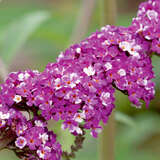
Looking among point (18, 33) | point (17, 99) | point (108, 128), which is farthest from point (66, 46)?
point (17, 99)

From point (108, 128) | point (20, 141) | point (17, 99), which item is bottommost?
point (108, 128)

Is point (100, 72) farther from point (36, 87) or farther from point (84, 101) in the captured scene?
point (36, 87)

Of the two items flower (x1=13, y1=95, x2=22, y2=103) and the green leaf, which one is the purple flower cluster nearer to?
flower (x1=13, y1=95, x2=22, y2=103)

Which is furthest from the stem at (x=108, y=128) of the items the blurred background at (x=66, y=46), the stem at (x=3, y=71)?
the stem at (x=3, y=71)

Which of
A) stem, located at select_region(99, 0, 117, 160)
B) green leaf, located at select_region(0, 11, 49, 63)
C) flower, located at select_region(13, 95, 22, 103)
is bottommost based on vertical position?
stem, located at select_region(99, 0, 117, 160)

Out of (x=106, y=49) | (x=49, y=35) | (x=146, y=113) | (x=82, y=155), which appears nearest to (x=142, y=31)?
(x=106, y=49)

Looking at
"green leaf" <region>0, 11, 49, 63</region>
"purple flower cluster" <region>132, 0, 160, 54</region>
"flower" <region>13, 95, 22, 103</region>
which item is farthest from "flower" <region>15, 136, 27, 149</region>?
"green leaf" <region>0, 11, 49, 63</region>

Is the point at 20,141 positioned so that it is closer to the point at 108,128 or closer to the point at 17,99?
the point at 17,99
